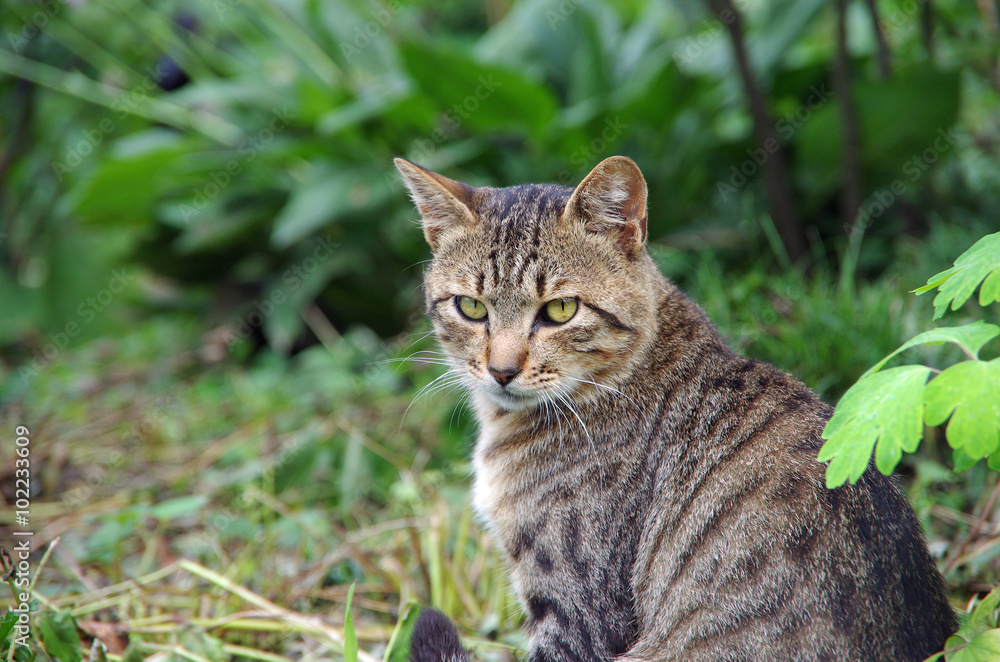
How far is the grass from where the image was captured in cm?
251

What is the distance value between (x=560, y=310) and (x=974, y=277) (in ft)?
3.68

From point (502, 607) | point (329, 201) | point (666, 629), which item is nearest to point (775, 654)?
point (666, 629)

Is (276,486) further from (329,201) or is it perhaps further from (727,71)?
(727,71)

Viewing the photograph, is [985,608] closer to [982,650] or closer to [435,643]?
[982,650]

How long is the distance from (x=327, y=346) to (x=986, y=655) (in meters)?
4.13

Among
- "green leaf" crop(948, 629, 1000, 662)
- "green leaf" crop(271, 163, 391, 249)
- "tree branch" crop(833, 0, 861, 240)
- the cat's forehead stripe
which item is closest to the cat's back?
"green leaf" crop(948, 629, 1000, 662)

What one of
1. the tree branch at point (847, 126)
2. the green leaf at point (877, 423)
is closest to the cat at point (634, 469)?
the green leaf at point (877, 423)

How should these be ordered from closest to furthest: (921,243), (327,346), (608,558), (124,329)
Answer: (608,558)
(921,243)
(327,346)
(124,329)

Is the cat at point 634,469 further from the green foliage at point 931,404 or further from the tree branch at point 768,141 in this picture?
the tree branch at point 768,141

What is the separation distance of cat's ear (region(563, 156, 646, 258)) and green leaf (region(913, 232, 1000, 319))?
0.90 meters

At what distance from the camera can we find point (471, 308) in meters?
2.49

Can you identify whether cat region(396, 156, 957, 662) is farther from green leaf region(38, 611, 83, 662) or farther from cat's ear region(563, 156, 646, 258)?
green leaf region(38, 611, 83, 662)

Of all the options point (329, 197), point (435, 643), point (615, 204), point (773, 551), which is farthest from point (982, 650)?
point (329, 197)

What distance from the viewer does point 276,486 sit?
12.0ft
